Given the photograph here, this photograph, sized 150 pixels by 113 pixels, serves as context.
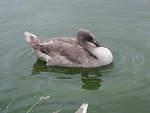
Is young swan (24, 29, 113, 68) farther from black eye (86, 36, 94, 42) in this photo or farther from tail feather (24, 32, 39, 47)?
tail feather (24, 32, 39, 47)

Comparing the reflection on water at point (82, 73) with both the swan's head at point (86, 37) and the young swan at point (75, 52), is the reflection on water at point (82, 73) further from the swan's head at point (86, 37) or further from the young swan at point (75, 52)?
the swan's head at point (86, 37)

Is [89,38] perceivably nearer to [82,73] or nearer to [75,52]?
[75,52]

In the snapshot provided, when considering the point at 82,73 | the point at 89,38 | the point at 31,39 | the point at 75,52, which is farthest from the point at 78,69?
the point at 31,39

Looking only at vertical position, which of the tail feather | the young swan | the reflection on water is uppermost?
the tail feather

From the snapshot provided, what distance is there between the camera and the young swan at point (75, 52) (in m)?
8.96

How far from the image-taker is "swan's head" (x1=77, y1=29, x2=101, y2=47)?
899cm

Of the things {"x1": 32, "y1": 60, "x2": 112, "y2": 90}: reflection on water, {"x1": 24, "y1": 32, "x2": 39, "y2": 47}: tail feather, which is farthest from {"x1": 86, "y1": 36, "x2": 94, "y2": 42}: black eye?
{"x1": 24, "y1": 32, "x2": 39, "y2": 47}: tail feather

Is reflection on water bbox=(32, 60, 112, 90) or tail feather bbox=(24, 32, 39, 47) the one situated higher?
tail feather bbox=(24, 32, 39, 47)

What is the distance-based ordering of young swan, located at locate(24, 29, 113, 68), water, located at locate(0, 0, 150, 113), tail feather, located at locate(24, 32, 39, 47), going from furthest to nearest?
tail feather, located at locate(24, 32, 39, 47) → young swan, located at locate(24, 29, 113, 68) → water, located at locate(0, 0, 150, 113)

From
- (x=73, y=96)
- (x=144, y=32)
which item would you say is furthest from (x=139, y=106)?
(x=144, y=32)

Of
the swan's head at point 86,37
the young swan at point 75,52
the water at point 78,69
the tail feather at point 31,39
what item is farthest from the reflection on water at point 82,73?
the swan's head at point 86,37

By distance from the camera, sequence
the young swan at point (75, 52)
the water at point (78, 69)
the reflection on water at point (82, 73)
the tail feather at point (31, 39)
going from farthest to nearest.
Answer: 1. the tail feather at point (31, 39)
2. the young swan at point (75, 52)
3. the reflection on water at point (82, 73)
4. the water at point (78, 69)

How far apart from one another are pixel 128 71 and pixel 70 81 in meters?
1.13

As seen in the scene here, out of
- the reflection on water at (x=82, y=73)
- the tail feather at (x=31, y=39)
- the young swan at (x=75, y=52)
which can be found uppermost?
the tail feather at (x=31, y=39)
